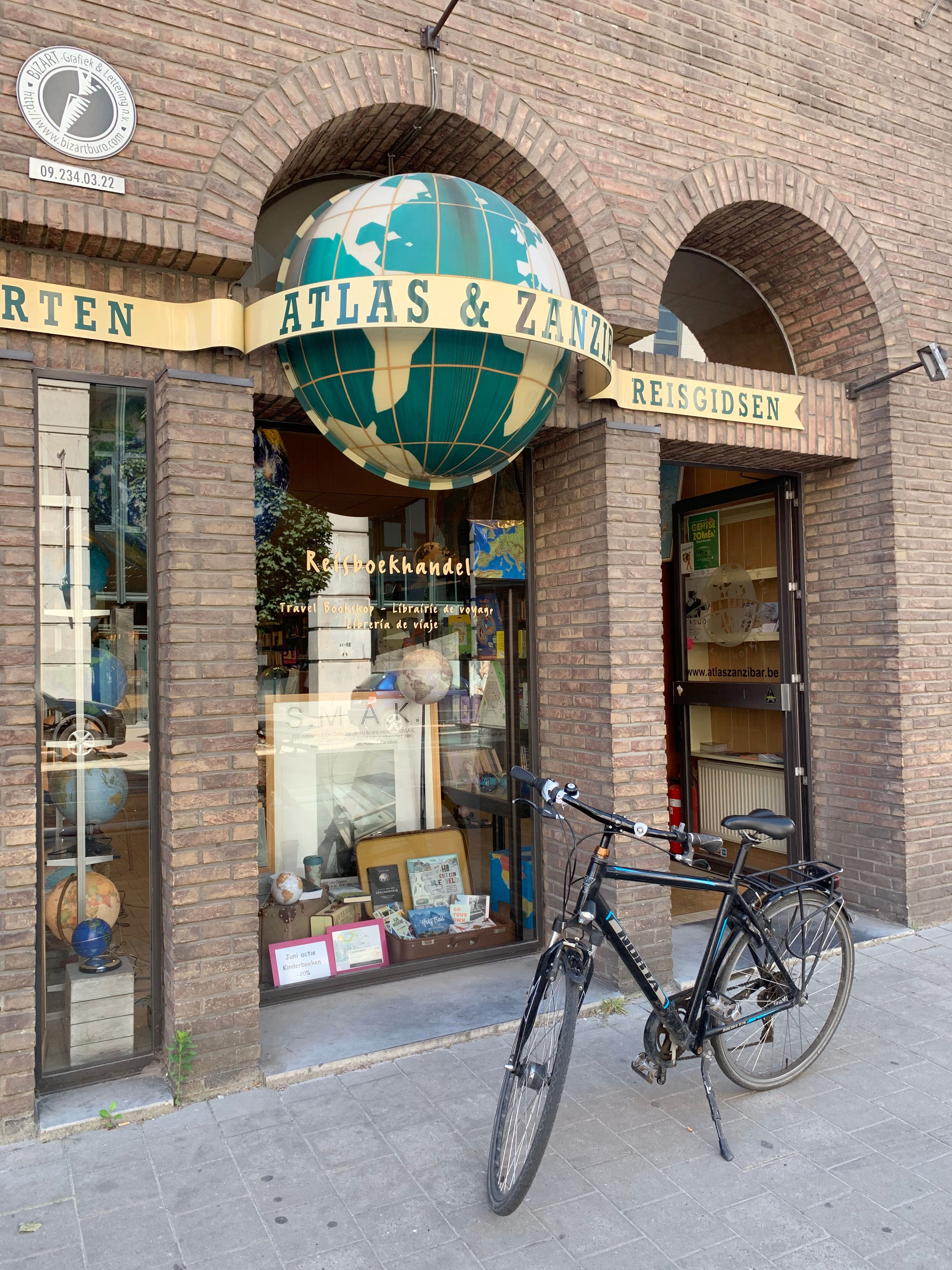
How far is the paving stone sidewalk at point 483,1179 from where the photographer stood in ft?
8.97

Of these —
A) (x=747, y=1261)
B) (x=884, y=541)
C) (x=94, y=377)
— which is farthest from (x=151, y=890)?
(x=884, y=541)

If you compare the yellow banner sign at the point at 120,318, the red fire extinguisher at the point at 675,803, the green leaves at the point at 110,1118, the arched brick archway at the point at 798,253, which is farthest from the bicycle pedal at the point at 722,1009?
the red fire extinguisher at the point at 675,803

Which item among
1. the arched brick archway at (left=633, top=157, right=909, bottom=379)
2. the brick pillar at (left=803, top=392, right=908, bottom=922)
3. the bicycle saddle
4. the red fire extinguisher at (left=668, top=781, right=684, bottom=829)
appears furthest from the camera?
the red fire extinguisher at (left=668, top=781, right=684, bottom=829)

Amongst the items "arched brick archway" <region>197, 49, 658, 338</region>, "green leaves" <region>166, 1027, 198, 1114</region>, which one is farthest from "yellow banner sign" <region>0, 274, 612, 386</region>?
"green leaves" <region>166, 1027, 198, 1114</region>

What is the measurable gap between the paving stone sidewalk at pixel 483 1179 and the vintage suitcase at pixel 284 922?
3.23 ft

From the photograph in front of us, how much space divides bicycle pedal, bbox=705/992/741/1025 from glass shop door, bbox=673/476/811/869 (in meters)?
2.58

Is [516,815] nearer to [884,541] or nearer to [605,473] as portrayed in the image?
[605,473]

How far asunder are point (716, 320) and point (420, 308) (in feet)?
10.8

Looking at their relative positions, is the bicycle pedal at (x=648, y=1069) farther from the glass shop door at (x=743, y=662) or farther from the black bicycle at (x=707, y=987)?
the glass shop door at (x=743, y=662)

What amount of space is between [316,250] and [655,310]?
76.3 inches

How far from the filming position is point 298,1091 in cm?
371

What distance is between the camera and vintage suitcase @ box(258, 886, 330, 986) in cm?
466

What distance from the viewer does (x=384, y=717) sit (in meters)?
5.15

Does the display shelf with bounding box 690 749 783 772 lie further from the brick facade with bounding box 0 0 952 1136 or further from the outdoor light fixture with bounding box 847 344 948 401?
the outdoor light fixture with bounding box 847 344 948 401
